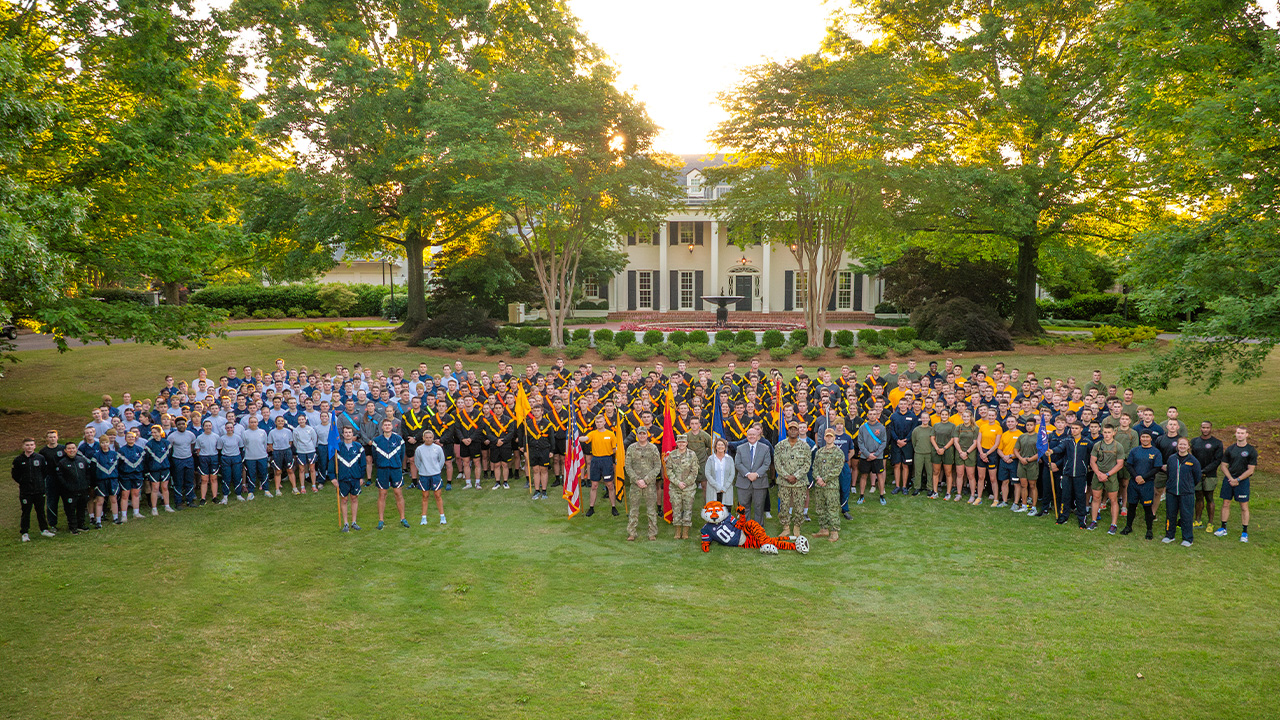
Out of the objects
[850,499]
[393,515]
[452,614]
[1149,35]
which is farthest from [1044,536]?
[1149,35]

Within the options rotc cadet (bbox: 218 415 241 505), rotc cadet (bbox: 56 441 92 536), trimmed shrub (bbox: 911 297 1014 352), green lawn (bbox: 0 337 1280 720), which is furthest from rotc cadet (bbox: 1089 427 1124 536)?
trimmed shrub (bbox: 911 297 1014 352)

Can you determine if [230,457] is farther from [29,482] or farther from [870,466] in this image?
[870,466]

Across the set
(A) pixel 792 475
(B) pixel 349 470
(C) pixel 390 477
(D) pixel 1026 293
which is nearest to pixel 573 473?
(C) pixel 390 477

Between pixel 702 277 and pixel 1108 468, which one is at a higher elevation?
pixel 702 277

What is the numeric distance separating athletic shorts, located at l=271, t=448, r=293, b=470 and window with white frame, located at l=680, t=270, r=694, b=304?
35306mm

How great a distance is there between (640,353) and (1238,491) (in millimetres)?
18414

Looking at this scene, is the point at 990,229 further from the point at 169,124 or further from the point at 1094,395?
the point at 169,124

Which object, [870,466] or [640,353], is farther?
[640,353]

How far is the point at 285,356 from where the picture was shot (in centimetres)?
2792

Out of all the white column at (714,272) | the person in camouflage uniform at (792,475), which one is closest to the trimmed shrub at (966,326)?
the white column at (714,272)

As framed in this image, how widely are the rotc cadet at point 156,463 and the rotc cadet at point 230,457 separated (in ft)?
2.72

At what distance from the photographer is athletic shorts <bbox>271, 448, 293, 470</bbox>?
13.2 m

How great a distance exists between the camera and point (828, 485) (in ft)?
35.5

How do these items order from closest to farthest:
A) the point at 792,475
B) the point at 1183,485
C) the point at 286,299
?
the point at 1183,485 < the point at 792,475 < the point at 286,299
